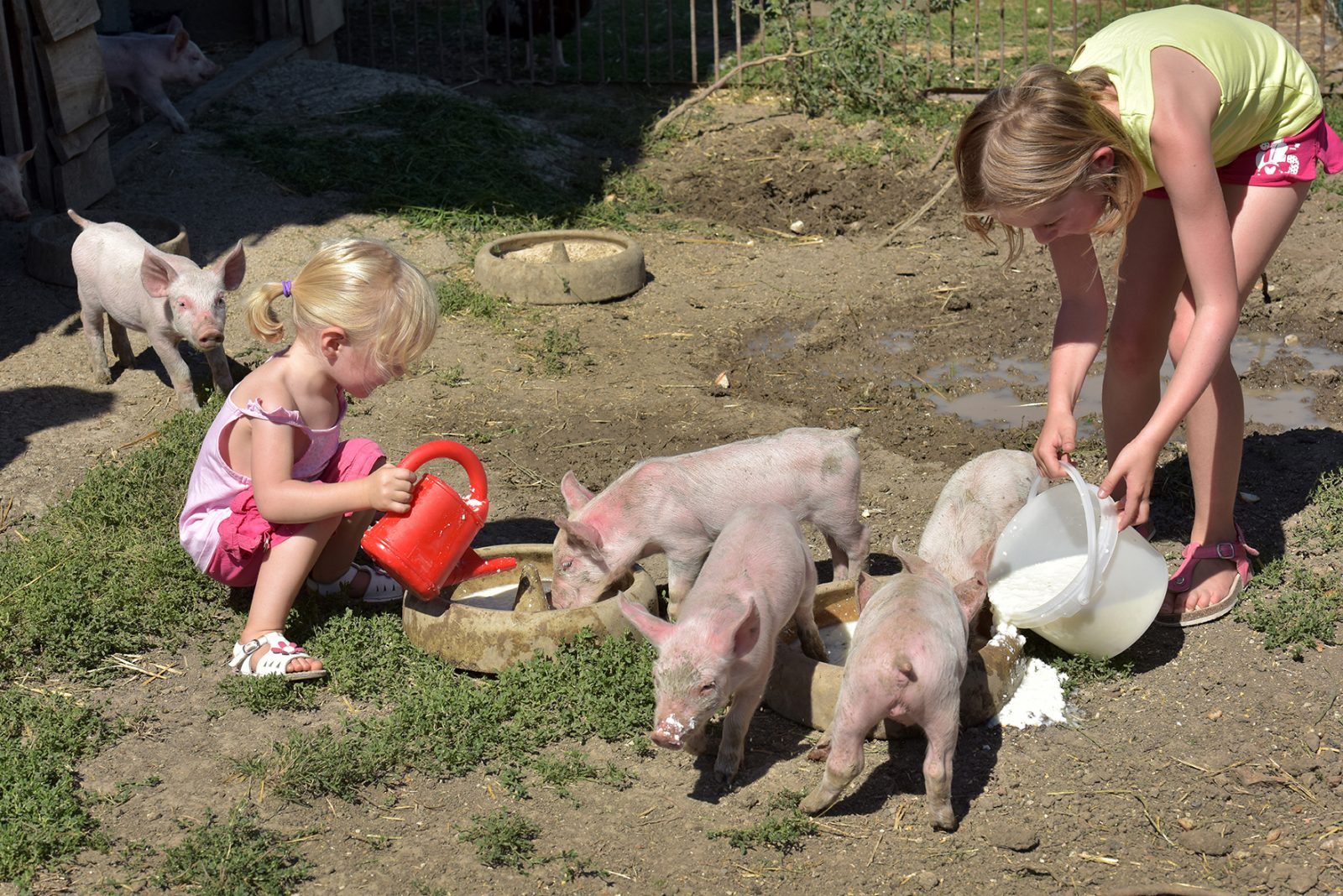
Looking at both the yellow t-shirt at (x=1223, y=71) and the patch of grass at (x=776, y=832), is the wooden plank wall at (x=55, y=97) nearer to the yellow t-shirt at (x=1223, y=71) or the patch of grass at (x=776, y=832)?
the yellow t-shirt at (x=1223, y=71)

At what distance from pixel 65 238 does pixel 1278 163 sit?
607 centimetres

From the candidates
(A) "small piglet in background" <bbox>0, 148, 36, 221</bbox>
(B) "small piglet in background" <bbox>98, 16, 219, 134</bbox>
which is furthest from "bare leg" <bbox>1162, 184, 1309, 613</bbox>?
(B) "small piglet in background" <bbox>98, 16, 219, 134</bbox>

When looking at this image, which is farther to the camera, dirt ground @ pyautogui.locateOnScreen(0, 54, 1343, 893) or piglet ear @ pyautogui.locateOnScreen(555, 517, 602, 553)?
piglet ear @ pyautogui.locateOnScreen(555, 517, 602, 553)

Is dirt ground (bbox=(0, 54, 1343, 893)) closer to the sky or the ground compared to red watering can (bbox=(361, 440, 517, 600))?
closer to the ground

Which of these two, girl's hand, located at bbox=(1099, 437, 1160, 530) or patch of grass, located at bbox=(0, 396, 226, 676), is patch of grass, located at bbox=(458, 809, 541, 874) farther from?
girl's hand, located at bbox=(1099, 437, 1160, 530)

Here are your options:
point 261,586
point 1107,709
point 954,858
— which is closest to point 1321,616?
point 1107,709

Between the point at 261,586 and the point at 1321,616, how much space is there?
3.28 m

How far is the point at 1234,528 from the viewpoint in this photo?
4.40 metres

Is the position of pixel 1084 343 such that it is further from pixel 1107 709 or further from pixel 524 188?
pixel 524 188

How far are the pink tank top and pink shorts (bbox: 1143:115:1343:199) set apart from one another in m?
2.78

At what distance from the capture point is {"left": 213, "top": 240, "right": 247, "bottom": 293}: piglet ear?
5.85 m

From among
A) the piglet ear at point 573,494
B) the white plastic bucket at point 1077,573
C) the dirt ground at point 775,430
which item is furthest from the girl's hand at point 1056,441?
the piglet ear at point 573,494

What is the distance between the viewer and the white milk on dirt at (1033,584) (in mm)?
3951

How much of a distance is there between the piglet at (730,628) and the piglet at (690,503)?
0.81 ft
